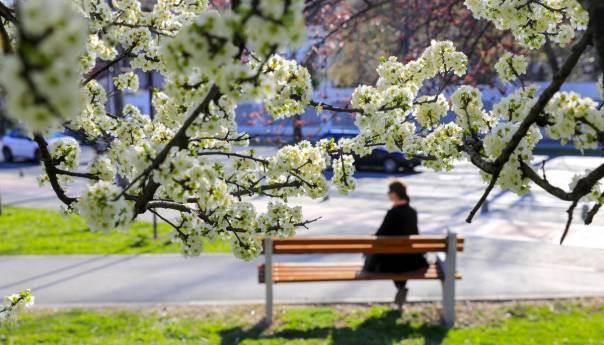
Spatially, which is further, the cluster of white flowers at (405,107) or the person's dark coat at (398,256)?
the person's dark coat at (398,256)

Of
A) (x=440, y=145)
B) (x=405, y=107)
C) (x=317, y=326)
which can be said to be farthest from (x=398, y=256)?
(x=405, y=107)

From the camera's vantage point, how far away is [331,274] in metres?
7.02

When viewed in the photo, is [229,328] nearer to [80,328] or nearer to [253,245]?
[80,328]

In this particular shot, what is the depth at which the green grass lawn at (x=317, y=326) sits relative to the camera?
6.46 m

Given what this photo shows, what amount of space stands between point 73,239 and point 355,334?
6546 mm

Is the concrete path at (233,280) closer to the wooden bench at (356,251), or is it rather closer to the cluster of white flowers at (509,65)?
the wooden bench at (356,251)

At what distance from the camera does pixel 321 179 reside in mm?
3742

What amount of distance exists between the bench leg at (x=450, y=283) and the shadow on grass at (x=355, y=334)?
213 millimetres

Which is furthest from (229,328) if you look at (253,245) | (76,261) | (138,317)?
Result: (76,261)

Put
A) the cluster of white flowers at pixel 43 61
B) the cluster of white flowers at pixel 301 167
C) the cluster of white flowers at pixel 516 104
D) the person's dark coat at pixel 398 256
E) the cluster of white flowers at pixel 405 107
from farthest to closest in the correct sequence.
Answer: the person's dark coat at pixel 398 256 → the cluster of white flowers at pixel 301 167 → the cluster of white flowers at pixel 405 107 → the cluster of white flowers at pixel 516 104 → the cluster of white flowers at pixel 43 61

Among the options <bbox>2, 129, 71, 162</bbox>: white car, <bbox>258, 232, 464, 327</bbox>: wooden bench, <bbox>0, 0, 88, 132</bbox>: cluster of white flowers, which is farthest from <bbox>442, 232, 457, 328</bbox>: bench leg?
<bbox>2, 129, 71, 162</bbox>: white car

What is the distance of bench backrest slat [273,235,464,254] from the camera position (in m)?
6.82

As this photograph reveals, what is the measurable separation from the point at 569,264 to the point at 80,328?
7.19 meters

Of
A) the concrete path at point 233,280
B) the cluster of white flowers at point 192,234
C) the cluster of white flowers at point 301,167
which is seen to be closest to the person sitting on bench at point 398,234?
the concrete path at point 233,280
